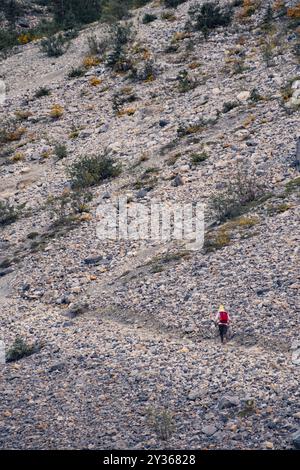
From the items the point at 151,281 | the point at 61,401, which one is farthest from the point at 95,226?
the point at 61,401

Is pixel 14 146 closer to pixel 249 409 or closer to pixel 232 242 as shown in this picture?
pixel 232 242

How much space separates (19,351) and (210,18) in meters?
15.9

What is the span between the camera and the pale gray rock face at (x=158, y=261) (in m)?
12.5

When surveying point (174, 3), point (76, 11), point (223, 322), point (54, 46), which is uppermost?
point (174, 3)

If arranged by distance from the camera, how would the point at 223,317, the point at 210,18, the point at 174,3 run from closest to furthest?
the point at 223,317, the point at 210,18, the point at 174,3

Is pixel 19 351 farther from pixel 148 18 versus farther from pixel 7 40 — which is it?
pixel 7 40

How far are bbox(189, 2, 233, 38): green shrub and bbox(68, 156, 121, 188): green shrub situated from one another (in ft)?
25.2

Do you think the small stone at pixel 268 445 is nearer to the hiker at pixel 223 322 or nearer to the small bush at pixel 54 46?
the hiker at pixel 223 322


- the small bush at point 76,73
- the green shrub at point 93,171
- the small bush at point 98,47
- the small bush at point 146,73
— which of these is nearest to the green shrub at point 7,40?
the small bush at point 98,47

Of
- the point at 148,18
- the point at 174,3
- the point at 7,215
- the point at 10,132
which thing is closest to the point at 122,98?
the point at 10,132

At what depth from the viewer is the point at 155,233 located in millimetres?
18406

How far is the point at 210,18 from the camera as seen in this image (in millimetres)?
28219

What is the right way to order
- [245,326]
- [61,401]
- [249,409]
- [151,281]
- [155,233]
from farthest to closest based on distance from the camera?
[155,233], [151,281], [245,326], [61,401], [249,409]

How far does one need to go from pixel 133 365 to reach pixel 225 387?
5.62 feet
